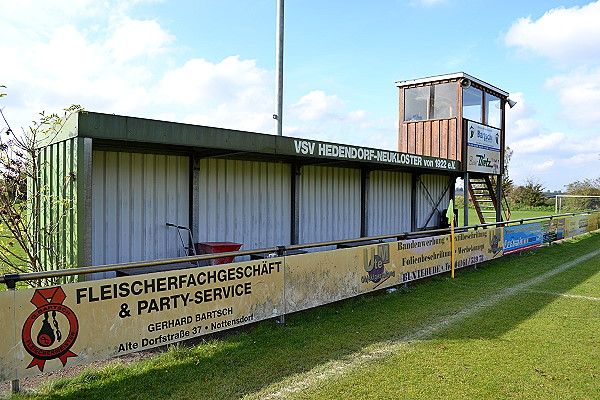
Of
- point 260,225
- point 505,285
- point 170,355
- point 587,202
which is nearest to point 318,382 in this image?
point 170,355

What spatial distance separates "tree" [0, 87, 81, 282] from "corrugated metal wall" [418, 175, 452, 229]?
11.0m

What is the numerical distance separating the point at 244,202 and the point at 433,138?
8978 mm

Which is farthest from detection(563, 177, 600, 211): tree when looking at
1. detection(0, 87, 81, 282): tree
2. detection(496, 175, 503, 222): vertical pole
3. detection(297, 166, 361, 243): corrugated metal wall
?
detection(0, 87, 81, 282): tree

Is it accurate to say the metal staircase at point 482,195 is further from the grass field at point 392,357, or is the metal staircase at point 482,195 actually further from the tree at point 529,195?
the tree at point 529,195

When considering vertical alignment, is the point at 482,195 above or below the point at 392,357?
above

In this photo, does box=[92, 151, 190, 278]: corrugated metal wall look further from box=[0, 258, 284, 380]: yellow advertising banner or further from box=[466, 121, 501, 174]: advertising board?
box=[466, 121, 501, 174]: advertising board

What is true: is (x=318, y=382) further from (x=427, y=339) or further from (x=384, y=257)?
(x=384, y=257)

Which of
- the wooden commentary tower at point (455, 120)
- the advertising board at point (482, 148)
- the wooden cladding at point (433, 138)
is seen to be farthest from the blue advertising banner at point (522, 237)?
the wooden cladding at point (433, 138)

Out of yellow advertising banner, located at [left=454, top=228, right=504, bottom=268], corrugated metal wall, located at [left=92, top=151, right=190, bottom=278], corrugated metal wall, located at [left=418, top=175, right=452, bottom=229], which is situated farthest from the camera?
corrugated metal wall, located at [left=418, top=175, right=452, bottom=229]

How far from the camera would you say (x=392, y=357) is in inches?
230

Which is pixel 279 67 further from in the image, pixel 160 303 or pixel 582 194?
pixel 582 194

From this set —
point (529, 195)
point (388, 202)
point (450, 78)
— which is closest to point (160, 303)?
point (388, 202)

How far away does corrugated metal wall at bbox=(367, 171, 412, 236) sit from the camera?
521 inches

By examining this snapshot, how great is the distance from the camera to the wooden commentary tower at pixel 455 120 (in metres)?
15.8
